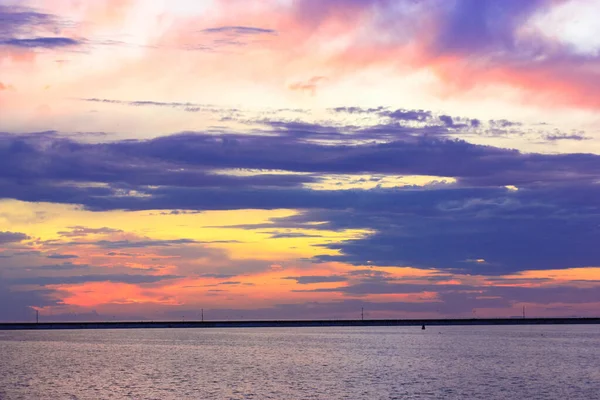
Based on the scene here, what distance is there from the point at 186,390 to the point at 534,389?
140 ft

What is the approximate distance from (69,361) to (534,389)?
9450 cm

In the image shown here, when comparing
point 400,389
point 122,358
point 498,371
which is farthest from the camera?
point 122,358

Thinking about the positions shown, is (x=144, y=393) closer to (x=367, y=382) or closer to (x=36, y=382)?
(x=36, y=382)

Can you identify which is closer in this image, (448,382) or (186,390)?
(186,390)

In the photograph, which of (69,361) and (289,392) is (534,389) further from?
(69,361)

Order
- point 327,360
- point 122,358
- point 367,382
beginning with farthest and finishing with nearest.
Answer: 1. point 122,358
2. point 327,360
3. point 367,382

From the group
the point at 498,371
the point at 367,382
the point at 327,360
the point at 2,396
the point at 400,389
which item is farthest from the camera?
the point at 327,360

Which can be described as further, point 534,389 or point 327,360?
point 327,360

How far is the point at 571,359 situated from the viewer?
520ft

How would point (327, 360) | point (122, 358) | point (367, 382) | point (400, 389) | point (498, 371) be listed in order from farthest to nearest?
1. point (122, 358)
2. point (327, 360)
3. point (498, 371)
4. point (367, 382)
5. point (400, 389)

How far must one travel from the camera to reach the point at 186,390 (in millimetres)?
99000

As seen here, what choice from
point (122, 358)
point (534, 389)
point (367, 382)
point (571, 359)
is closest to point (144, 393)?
point (367, 382)

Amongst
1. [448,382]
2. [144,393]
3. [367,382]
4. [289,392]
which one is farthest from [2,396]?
[448,382]

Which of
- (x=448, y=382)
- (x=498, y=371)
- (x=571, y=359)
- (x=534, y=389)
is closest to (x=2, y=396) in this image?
(x=448, y=382)
